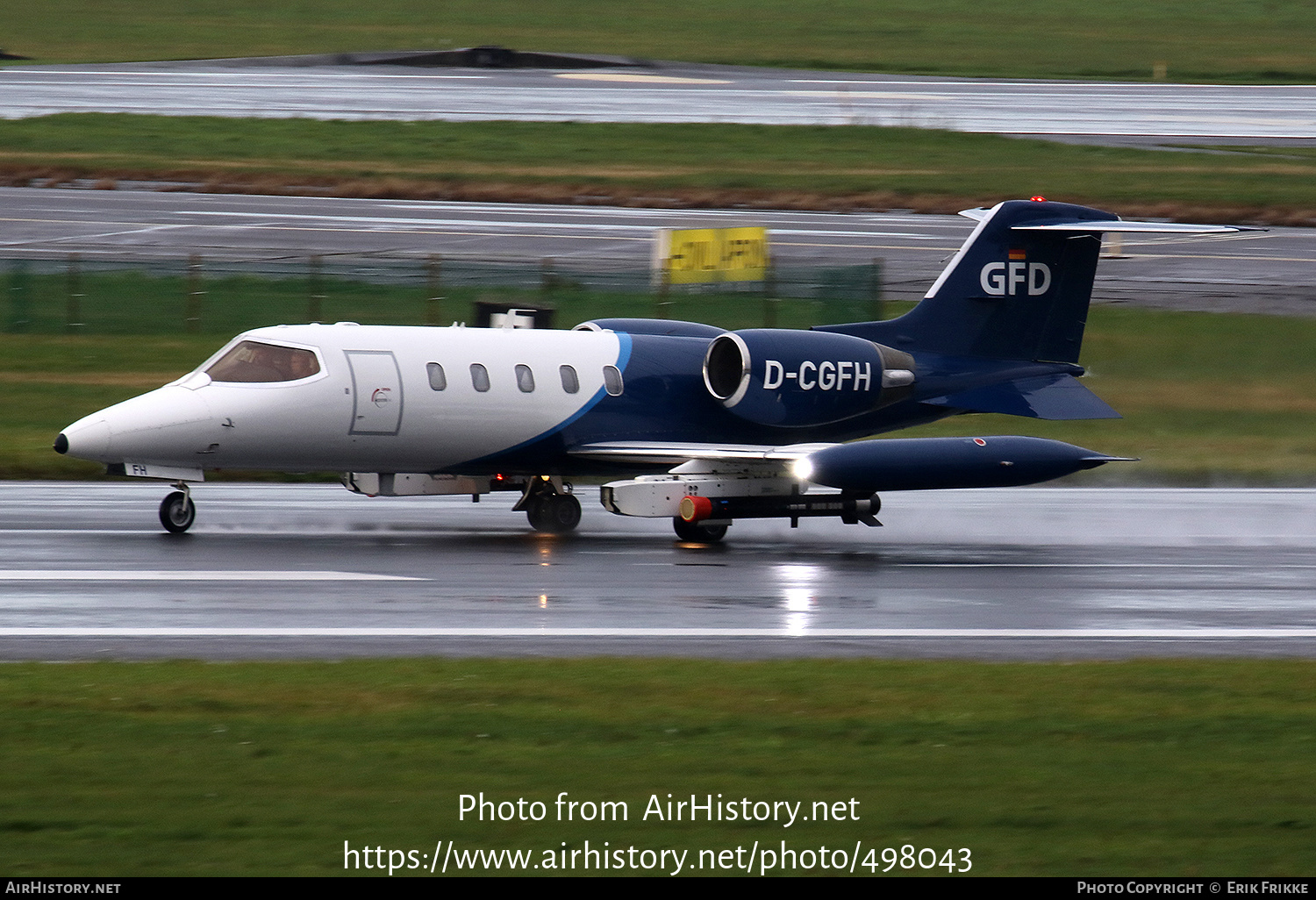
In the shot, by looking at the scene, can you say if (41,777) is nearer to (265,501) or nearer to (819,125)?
(265,501)

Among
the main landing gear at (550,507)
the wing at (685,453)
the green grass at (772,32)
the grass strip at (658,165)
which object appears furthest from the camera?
the green grass at (772,32)

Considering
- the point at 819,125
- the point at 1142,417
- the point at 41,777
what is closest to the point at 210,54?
the point at 819,125

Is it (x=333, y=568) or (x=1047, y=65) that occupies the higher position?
(x=1047, y=65)

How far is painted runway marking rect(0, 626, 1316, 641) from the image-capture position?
15.1 m

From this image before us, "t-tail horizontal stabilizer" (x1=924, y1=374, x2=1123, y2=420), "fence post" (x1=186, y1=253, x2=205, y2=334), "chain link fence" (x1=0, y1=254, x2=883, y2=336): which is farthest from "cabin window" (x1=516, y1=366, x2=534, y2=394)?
"fence post" (x1=186, y1=253, x2=205, y2=334)

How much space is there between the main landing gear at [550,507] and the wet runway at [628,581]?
270 millimetres

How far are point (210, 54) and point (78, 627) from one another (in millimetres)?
66536

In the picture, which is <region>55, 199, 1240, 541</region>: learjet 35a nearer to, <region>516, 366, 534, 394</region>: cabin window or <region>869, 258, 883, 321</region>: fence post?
<region>516, 366, 534, 394</region>: cabin window

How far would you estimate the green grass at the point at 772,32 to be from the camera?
258ft

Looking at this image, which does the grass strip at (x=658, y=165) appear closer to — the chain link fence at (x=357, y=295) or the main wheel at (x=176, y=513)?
the chain link fence at (x=357, y=295)

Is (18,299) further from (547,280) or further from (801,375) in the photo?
(801,375)

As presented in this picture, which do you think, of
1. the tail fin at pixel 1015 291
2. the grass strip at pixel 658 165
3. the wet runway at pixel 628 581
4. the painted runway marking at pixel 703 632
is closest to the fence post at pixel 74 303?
the wet runway at pixel 628 581

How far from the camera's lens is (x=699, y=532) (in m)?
22.2

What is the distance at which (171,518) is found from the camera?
Result: 2091cm
